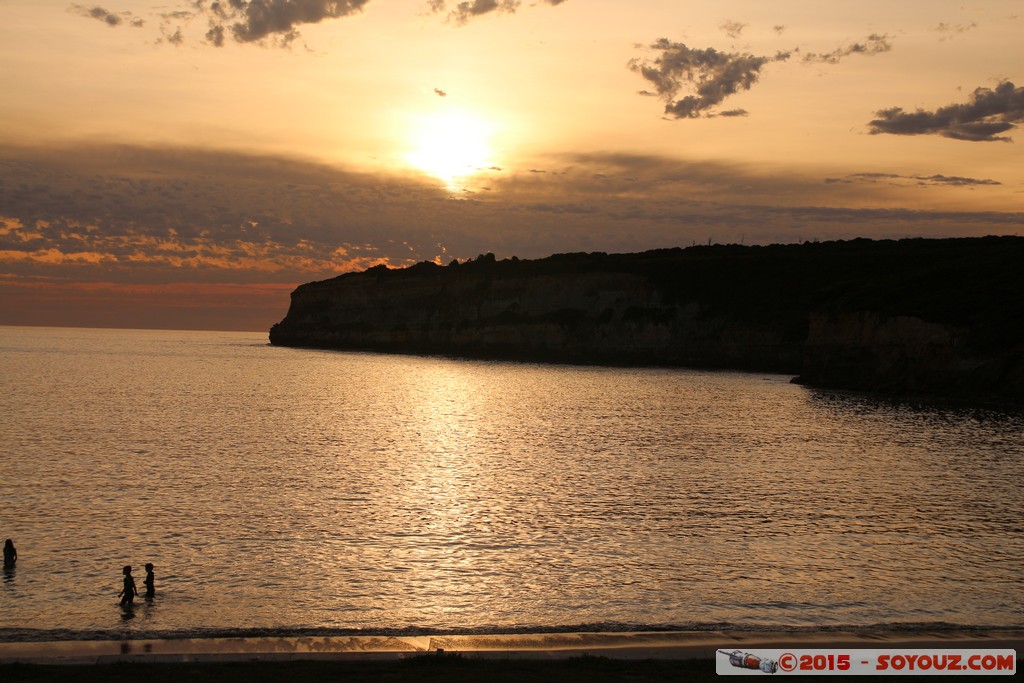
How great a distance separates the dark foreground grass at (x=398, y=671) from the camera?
17.2 m

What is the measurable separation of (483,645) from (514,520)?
1433cm

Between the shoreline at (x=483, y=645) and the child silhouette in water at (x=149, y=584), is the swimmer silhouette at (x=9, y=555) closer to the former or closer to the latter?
the child silhouette in water at (x=149, y=584)

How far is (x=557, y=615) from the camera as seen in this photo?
22.8 m

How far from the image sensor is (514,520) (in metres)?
34.7

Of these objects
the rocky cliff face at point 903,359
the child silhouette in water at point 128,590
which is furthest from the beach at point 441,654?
the rocky cliff face at point 903,359

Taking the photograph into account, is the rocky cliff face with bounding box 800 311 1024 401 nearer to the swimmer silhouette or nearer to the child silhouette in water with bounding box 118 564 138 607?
the child silhouette in water with bounding box 118 564 138 607

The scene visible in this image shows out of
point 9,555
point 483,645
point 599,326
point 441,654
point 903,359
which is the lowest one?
point 483,645

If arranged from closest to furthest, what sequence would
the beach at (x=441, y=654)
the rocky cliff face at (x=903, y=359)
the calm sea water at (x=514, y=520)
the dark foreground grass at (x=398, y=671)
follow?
the dark foreground grass at (x=398, y=671) → the beach at (x=441, y=654) → the calm sea water at (x=514, y=520) → the rocky cliff face at (x=903, y=359)

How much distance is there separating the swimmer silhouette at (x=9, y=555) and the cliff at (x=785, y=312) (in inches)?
3162

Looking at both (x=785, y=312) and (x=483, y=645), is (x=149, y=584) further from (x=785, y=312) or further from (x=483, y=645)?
(x=785, y=312)

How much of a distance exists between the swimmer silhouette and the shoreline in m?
6.82

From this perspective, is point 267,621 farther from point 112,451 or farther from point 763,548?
point 112,451

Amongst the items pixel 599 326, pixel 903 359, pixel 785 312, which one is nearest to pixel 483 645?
pixel 903 359

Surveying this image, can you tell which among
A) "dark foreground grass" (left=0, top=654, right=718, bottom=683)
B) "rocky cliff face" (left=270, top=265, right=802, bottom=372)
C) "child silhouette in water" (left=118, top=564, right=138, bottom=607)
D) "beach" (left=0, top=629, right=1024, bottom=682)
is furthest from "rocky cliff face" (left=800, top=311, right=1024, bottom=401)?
"child silhouette in water" (left=118, top=564, right=138, bottom=607)
